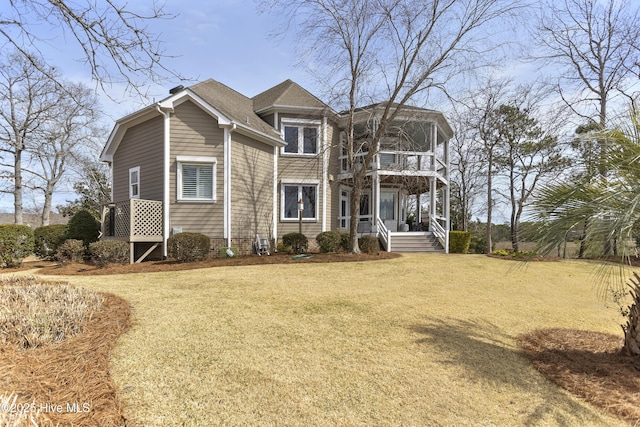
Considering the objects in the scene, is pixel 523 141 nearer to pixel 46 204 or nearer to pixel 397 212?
pixel 397 212

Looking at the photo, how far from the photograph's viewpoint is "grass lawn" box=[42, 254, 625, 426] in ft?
9.33

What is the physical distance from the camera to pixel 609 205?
3.54 meters

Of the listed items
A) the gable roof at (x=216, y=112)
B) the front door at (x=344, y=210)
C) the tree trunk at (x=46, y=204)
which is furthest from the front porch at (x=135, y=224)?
the tree trunk at (x=46, y=204)

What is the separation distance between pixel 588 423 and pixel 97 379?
4451 mm

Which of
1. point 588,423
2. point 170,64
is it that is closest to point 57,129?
point 170,64

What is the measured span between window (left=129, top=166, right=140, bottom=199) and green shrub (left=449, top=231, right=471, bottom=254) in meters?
14.0

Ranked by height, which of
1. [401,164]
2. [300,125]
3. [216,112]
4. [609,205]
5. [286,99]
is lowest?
[609,205]

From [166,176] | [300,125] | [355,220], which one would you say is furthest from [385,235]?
[166,176]

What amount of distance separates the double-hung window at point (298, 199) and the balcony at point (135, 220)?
533 centimetres

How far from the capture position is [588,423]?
296 centimetres

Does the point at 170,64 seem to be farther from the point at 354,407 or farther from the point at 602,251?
the point at 602,251

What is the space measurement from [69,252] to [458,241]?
51.6 feet

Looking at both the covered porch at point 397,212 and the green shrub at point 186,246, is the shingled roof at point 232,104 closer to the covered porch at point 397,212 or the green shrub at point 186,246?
the green shrub at point 186,246

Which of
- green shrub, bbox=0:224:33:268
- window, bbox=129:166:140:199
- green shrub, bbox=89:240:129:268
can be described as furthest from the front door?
green shrub, bbox=0:224:33:268
